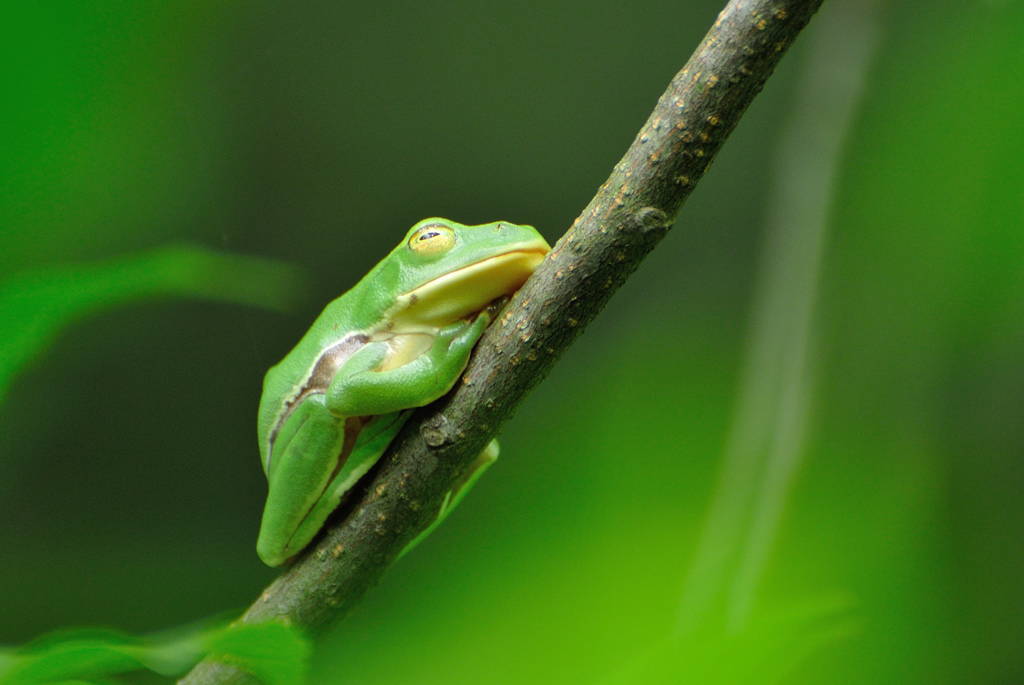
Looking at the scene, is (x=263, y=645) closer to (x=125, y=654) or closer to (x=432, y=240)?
(x=125, y=654)

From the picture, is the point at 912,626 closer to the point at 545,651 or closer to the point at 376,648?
the point at 545,651

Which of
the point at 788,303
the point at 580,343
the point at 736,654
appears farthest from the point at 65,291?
the point at 788,303

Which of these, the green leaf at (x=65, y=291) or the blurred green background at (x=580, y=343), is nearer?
the green leaf at (x=65, y=291)

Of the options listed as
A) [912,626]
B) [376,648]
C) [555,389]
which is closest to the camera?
[376,648]

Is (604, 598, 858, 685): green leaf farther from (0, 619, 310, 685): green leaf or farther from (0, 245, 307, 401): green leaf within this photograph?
(0, 245, 307, 401): green leaf

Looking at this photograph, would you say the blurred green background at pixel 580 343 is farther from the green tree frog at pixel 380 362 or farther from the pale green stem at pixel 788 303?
the green tree frog at pixel 380 362

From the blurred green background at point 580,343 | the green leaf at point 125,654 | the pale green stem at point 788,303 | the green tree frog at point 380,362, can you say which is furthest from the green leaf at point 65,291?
the pale green stem at point 788,303

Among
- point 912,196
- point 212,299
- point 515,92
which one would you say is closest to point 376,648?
point 212,299
